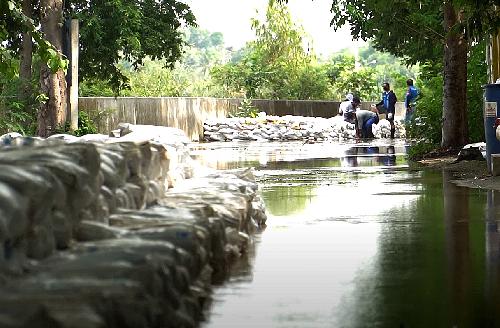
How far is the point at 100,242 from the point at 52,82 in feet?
68.9

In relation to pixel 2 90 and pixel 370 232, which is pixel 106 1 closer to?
pixel 2 90

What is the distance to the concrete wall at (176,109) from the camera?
34500 millimetres

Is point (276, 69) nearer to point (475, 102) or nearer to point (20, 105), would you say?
point (20, 105)

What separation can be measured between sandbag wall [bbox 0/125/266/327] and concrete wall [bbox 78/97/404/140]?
89.3ft

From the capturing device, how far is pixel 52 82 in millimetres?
25781

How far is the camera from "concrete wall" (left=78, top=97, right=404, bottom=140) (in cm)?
3450

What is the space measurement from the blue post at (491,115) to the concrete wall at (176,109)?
20230 millimetres

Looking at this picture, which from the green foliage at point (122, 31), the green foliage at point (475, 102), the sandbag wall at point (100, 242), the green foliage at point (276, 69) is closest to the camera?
the sandbag wall at point (100, 242)

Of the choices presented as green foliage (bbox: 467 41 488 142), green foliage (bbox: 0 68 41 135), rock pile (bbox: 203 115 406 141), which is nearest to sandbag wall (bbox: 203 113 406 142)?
rock pile (bbox: 203 115 406 141)

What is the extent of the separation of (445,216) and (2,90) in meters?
20.1

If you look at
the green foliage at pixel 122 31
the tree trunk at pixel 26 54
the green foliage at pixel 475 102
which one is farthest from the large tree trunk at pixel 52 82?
the green foliage at pixel 475 102

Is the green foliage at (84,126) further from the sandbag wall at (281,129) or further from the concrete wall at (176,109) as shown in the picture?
the sandbag wall at (281,129)

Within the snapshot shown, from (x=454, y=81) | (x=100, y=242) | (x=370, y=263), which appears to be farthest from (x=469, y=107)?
(x=100, y=242)

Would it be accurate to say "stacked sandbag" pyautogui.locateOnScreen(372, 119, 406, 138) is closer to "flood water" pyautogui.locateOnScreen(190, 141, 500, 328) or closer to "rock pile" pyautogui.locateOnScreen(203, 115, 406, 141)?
"rock pile" pyautogui.locateOnScreen(203, 115, 406, 141)
